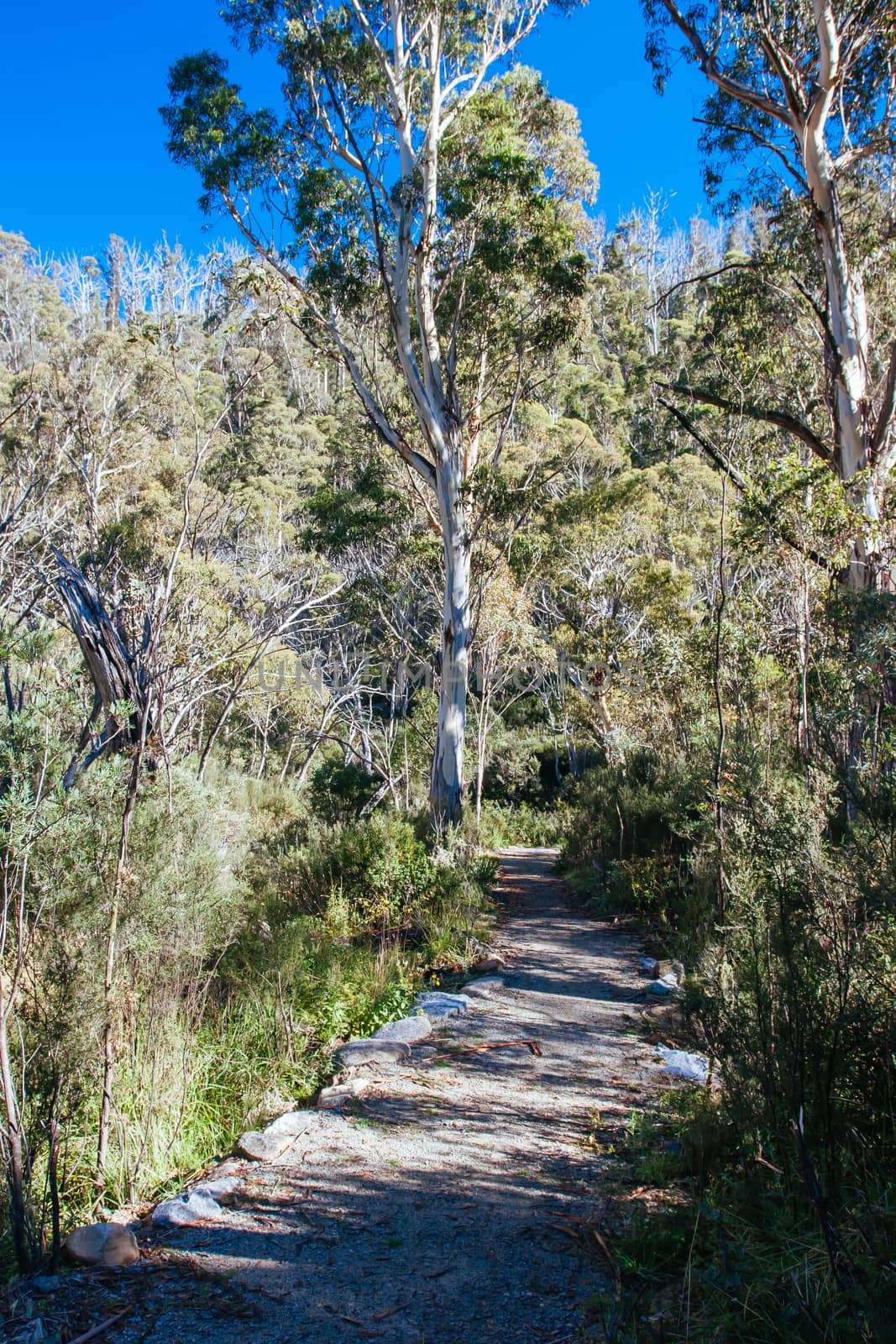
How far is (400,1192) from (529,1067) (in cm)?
154

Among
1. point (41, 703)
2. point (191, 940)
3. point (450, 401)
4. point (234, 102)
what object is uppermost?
point (234, 102)

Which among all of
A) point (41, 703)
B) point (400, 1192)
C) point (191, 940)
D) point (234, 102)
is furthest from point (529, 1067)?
point (234, 102)

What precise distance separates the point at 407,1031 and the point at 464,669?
21.2ft

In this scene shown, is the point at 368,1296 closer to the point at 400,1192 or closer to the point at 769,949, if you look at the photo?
the point at 400,1192

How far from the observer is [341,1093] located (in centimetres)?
431

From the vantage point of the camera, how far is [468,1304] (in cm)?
266

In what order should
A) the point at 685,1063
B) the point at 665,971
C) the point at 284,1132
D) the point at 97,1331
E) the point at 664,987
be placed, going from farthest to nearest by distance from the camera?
the point at 665,971 → the point at 664,987 → the point at 685,1063 → the point at 284,1132 → the point at 97,1331

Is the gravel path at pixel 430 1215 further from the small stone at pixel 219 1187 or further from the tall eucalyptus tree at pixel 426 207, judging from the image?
the tall eucalyptus tree at pixel 426 207

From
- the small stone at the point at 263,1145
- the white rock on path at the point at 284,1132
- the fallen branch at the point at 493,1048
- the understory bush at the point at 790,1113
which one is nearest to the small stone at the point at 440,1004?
the fallen branch at the point at 493,1048

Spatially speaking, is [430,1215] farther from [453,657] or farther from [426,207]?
[426,207]

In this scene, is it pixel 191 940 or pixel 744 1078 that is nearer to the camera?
pixel 744 1078

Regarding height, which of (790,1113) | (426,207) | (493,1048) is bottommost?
(493,1048)

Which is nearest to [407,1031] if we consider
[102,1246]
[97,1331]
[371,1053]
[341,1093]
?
[371,1053]

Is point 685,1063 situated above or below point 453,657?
below
